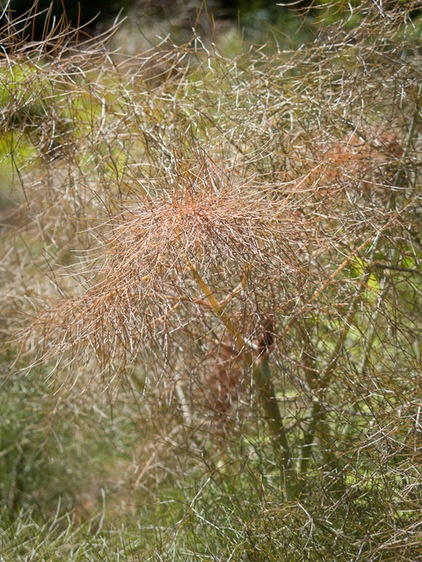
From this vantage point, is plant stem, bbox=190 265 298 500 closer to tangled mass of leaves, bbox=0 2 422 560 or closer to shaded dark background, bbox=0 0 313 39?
tangled mass of leaves, bbox=0 2 422 560

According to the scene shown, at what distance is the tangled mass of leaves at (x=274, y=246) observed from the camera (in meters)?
1.66

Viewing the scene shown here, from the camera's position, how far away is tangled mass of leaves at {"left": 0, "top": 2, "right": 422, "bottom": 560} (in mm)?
1660

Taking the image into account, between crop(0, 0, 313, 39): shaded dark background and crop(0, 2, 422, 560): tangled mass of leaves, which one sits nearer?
crop(0, 2, 422, 560): tangled mass of leaves

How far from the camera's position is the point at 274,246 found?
1.67 meters

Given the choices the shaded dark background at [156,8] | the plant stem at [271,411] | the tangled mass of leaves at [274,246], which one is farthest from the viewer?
the shaded dark background at [156,8]

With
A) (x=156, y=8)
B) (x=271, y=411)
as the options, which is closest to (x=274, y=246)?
(x=271, y=411)

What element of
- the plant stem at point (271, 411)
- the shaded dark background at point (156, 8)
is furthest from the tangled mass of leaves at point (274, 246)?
the shaded dark background at point (156, 8)

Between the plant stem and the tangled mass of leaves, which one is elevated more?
the tangled mass of leaves

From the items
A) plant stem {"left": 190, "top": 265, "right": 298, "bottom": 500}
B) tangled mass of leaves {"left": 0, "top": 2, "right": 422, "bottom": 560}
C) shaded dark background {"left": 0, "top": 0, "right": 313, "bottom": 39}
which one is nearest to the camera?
tangled mass of leaves {"left": 0, "top": 2, "right": 422, "bottom": 560}

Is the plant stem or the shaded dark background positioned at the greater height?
the shaded dark background

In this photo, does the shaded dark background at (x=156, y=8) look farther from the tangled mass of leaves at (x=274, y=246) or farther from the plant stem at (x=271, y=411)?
the plant stem at (x=271, y=411)

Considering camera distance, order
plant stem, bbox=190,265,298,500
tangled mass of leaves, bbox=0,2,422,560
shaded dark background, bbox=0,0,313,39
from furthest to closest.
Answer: shaded dark background, bbox=0,0,313,39
plant stem, bbox=190,265,298,500
tangled mass of leaves, bbox=0,2,422,560

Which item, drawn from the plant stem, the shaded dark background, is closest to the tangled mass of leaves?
the plant stem

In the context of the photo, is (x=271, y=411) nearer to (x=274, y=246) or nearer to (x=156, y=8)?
(x=274, y=246)
